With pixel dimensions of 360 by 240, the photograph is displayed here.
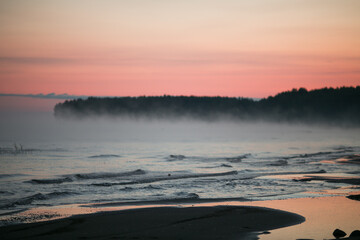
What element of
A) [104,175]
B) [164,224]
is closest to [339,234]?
[164,224]

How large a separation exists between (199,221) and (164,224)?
3.70 ft

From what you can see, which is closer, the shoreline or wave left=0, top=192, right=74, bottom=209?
the shoreline

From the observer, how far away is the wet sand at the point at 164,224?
11.4m

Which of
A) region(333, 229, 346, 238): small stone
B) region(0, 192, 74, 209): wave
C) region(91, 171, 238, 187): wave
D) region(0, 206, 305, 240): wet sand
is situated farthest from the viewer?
region(91, 171, 238, 187): wave

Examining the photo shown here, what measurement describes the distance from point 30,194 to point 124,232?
8841 mm

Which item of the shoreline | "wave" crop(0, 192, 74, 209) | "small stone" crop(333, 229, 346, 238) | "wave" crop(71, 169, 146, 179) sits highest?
"small stone" crop(333, 229, 346, 238)

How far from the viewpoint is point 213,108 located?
186 meters

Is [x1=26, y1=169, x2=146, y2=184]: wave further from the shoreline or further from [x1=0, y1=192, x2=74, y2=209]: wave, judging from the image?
the shoreline

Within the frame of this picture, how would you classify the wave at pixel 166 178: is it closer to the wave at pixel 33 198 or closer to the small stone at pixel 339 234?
the wave at pixel 33 198

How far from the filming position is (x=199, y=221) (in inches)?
515

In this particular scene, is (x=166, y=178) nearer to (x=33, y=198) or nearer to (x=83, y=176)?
(x=83, y=176)

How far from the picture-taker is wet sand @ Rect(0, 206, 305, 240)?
37.5 feet

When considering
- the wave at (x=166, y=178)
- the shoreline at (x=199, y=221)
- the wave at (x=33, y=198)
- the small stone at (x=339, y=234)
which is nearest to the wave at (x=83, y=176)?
the wave at (x=166, y=178)

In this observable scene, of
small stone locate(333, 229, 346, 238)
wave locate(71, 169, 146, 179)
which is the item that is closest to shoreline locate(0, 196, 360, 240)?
small stone locate(333, 229, 346, 238)
